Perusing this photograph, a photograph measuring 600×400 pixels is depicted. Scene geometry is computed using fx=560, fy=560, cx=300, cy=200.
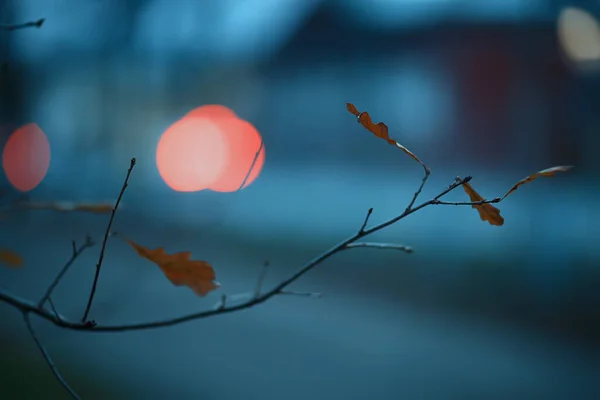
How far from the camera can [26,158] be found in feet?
12.3

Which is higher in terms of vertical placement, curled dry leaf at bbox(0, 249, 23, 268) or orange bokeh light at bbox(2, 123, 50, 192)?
orange bokeh light at bbox(2, 123, 50, 192)

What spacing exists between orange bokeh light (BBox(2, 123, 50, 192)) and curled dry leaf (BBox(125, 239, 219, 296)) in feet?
4.30

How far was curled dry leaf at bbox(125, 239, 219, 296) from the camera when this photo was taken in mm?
463

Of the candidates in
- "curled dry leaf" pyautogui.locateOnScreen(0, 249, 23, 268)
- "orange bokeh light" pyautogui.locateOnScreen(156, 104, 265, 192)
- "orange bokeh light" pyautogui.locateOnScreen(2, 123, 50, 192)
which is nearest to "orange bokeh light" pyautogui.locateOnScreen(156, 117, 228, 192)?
"orange bokeh light" pyautogui.locateOnScreen(156, 104, 265, 192)

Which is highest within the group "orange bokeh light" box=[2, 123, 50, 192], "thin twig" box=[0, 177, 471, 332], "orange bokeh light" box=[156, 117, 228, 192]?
"orange bokeh light" box=[156, 117, 228, 192]

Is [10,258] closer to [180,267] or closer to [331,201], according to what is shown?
[180,267]

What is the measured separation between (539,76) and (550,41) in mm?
413

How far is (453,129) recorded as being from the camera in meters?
6.75

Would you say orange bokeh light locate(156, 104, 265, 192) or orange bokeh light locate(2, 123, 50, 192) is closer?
orange bokeh light locate(2, 123, 50, 192)

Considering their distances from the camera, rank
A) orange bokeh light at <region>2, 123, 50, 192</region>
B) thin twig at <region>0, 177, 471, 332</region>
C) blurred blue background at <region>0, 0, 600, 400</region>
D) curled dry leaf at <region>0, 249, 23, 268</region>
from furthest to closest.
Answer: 1. blurred blue background at <region>0, 0, 600, 400</region>
2. orange bokeh light at <region>2, 123, 50, 192</region>
3. curled dry leaf at <region>0, 249, 23, 268</region>
4. thin twig at <region>0, 177, 471, 332</region>

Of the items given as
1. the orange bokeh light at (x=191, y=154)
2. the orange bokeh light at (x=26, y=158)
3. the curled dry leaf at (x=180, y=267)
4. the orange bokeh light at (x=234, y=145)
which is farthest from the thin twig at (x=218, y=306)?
the orange bokeh light at (x=191, y=154)

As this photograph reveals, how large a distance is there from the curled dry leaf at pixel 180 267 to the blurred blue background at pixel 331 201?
31cm

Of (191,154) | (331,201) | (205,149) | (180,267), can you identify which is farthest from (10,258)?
(205,149)

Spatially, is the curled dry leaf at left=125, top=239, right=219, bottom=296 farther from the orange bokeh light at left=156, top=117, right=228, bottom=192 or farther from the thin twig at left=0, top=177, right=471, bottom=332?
the orange bokeh light at left=156, top=117, right=228, bottom=192
